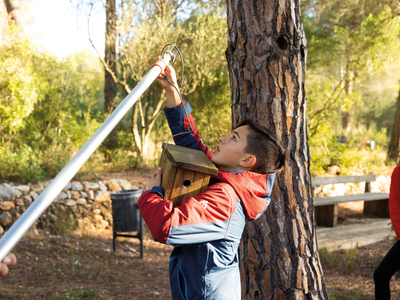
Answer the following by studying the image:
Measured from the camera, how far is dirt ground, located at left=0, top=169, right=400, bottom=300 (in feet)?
14.6

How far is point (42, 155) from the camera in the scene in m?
8.09

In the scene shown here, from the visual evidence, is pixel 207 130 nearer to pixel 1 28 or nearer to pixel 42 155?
pixel 42 155

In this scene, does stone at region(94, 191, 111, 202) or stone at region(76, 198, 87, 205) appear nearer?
stone at region(76, 198, 87, 205)

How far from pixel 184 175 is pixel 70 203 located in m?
5.83

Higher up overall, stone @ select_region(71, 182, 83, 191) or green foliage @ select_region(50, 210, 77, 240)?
stone @ select_region(71, 182, 83, 191)

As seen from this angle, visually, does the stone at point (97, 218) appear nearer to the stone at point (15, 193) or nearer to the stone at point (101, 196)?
the stone at point (101, 196)

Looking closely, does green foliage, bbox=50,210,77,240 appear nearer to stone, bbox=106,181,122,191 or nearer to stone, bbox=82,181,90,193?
stone, bbox=82,181,90,193

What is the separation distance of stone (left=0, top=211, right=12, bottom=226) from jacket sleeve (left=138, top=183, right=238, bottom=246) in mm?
5634

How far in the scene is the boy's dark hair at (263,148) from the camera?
6.02ft

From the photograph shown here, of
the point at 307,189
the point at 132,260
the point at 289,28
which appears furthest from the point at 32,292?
the point at 289,28

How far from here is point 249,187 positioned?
71.2 inches

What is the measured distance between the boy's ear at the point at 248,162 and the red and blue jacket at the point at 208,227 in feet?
0.14

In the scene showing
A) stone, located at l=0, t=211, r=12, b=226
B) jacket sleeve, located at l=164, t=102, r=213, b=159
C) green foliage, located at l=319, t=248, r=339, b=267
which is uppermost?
jacket sleeve, located at l=164, t=102, r=213, b=159

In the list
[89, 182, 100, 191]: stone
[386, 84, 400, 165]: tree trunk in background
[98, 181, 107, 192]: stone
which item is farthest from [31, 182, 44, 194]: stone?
[386, 84, 400, 165]: tree trunk in background
